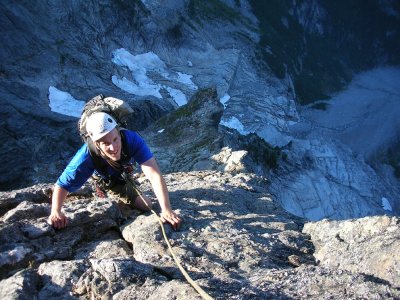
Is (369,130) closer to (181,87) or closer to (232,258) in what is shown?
(181,87)

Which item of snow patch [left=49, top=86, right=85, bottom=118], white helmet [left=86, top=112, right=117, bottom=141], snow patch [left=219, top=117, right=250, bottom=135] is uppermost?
white helmet [left=86, top=112, right=117, bottom=141]

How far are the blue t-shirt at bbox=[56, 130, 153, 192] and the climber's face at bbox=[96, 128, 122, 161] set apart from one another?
0.34m

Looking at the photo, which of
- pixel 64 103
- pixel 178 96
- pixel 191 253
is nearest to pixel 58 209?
pixel 191 253

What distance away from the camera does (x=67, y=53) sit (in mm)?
47531

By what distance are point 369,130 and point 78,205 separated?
82.3 m

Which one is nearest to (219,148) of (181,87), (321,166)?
(181,87)

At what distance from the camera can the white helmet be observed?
654 centimetres

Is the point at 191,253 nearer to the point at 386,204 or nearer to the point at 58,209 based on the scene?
the point at 58,209

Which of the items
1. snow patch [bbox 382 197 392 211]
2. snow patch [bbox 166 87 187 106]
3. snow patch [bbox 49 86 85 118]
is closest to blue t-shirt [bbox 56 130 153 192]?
snow patch [bbox 49 86 85 118]

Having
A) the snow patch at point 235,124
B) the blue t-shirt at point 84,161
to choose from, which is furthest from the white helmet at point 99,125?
the snow patch at point 235,124

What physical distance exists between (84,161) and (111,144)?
2.45 feet

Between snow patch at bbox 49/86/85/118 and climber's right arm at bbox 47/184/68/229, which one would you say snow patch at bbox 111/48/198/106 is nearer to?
snow patch at bbox 49/86/85/118

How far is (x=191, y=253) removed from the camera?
6.93 metres

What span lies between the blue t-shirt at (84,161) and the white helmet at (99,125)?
544mm
